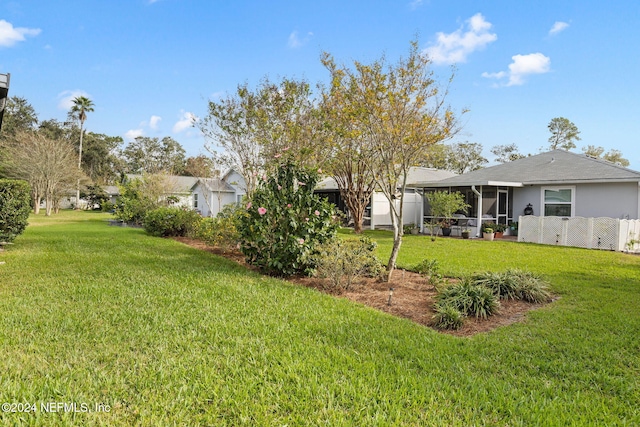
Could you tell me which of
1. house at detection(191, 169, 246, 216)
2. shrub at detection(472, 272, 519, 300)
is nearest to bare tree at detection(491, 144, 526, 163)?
house at detection(191, 169, 246, 216)

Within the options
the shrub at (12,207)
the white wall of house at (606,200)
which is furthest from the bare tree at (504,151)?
the shrub at (12,207)

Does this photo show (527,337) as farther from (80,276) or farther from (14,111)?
(14,111)

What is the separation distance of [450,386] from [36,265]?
331 inches

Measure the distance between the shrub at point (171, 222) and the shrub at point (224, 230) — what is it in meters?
2.04

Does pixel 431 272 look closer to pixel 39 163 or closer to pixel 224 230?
pixel 224 230

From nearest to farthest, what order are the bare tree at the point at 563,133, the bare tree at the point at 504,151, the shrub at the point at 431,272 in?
the shrub at the point at 431,272 → the bare tree at the point at 563,133 → the bare tree at the point at 504,151

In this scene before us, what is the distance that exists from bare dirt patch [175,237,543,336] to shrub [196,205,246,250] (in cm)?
344

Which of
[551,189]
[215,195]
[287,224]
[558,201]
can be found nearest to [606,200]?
[558,201]

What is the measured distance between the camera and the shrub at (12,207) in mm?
9492

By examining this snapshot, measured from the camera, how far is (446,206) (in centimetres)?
1711

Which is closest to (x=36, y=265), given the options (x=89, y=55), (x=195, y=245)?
(x=195, y=245)

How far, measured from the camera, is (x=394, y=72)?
23.2ft

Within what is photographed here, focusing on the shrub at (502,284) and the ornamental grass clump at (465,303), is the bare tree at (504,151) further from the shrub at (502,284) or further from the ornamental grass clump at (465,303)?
the ornamental grass clump at (465,303)

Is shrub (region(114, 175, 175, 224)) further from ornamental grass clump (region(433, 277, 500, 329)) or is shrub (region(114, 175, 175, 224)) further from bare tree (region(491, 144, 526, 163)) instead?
bare tree (region(491, 144, 526, 163))
